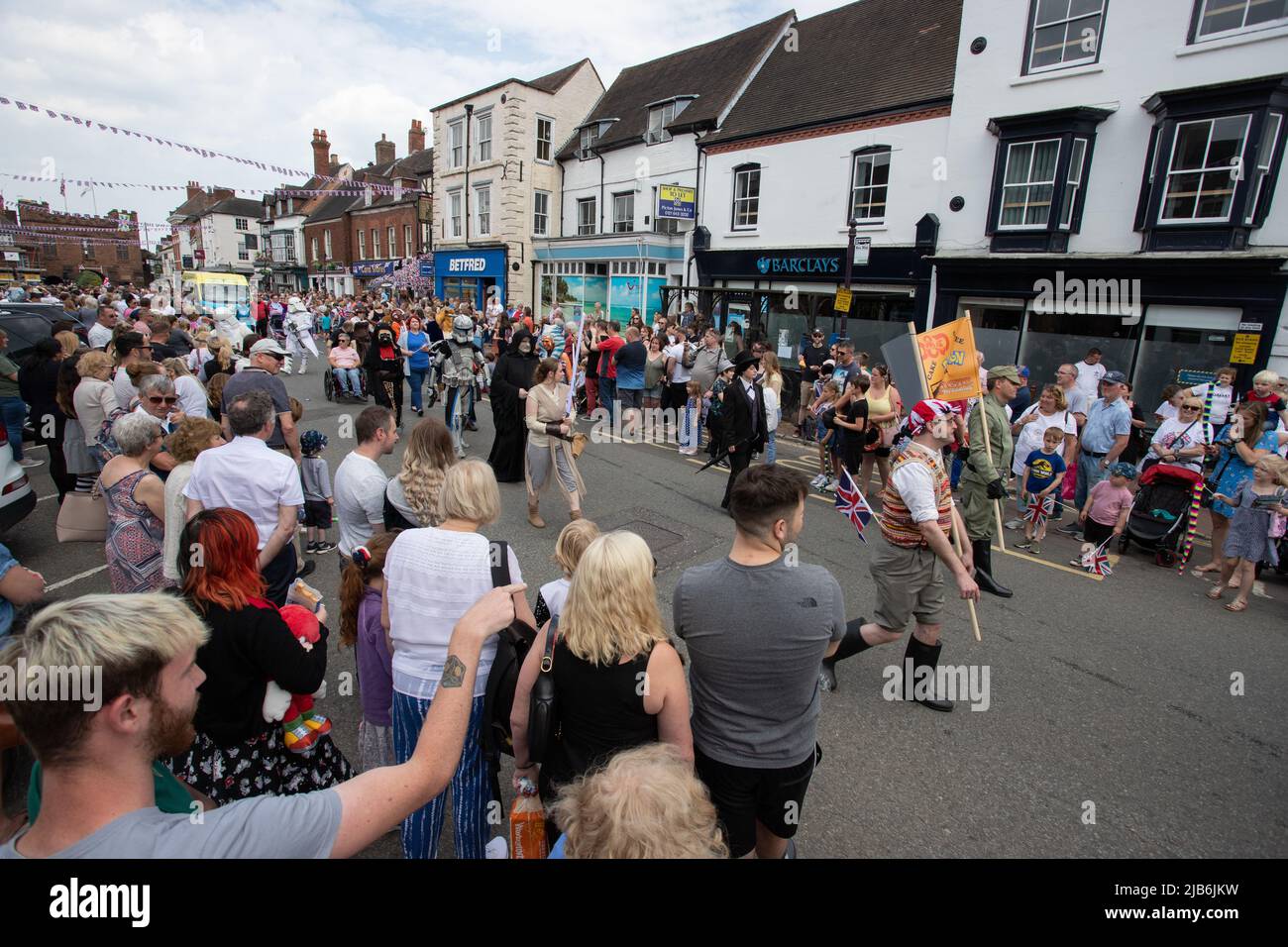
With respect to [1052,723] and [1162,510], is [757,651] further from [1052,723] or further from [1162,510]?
[1162,510]

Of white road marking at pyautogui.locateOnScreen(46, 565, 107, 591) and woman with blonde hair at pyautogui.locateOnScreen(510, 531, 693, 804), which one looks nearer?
woman with blonde hair at pyautogui.locateOnScreen(510, 531, 693, 804)

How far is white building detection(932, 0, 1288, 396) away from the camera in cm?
1107

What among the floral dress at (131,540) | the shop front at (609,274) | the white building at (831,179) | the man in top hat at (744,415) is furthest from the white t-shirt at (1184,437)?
the shop front at (609,274)

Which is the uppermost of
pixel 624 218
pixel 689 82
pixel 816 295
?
pixel 689 82

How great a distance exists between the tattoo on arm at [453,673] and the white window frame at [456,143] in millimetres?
33004

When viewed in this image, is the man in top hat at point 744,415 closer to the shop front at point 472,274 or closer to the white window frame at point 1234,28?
the white window frame at point 1234,28

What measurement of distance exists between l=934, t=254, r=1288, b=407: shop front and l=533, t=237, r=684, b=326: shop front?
907 cm

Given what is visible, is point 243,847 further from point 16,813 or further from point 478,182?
point 478,182

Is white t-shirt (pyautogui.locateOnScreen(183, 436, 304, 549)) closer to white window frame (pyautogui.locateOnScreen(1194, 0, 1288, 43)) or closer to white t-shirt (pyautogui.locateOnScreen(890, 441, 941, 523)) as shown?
white t-shirt (pyautogui.locateOnScreen(890, 441, 941, 523))

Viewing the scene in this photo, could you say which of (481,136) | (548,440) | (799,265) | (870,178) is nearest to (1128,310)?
(870,178)

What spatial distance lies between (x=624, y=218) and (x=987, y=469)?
21482 millimetres

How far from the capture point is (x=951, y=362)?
5086mm

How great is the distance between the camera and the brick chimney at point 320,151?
151ft

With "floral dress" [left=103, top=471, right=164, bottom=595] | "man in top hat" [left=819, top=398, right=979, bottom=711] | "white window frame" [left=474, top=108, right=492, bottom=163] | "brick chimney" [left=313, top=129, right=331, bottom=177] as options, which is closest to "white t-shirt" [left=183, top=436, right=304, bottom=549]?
"floral dress" [left=103, top=471, right=164, bottom=595]
